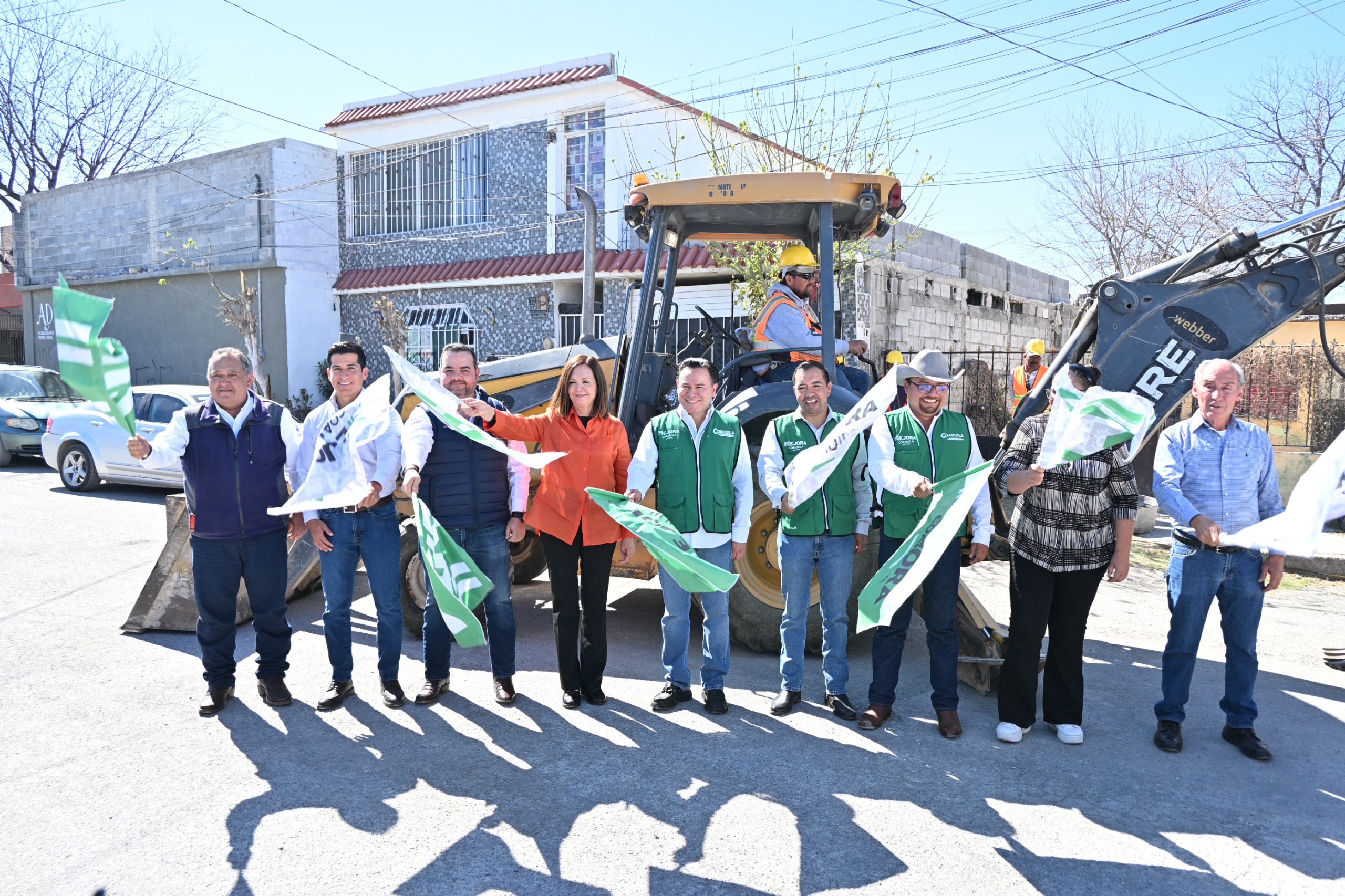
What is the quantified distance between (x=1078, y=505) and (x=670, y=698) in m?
2.20

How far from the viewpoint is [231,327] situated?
818 inches

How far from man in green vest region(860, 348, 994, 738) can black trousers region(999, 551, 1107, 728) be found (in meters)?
0.24

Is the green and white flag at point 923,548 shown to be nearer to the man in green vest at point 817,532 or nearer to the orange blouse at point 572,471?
the man in green vest at point 817,532

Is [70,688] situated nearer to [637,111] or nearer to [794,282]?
[794,282]

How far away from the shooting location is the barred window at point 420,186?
18.7m

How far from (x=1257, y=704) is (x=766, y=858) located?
124 inches

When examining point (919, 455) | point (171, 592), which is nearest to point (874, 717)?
point (919, 455)

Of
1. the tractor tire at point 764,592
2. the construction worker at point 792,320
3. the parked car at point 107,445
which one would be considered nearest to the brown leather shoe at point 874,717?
the tractor tire at point 764,592

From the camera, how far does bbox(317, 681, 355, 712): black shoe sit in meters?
4.61

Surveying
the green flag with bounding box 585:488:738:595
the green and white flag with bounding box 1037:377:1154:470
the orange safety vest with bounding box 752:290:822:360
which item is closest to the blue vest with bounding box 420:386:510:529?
the green flag with bounding box 585:488:738:595

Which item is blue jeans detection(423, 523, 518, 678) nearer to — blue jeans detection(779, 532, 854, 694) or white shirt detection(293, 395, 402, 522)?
white shirt detection(293, 395, 402, 522)

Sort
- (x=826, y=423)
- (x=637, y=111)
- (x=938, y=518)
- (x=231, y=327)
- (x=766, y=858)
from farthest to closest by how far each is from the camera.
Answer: (x=231, y=327), (x=637, y=111), (x=826, y=423), (x=938, y=518), (x=766, y=858)

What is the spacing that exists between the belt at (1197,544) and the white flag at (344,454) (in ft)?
12.8


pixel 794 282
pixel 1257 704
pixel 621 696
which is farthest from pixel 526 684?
pixel 1257 704
